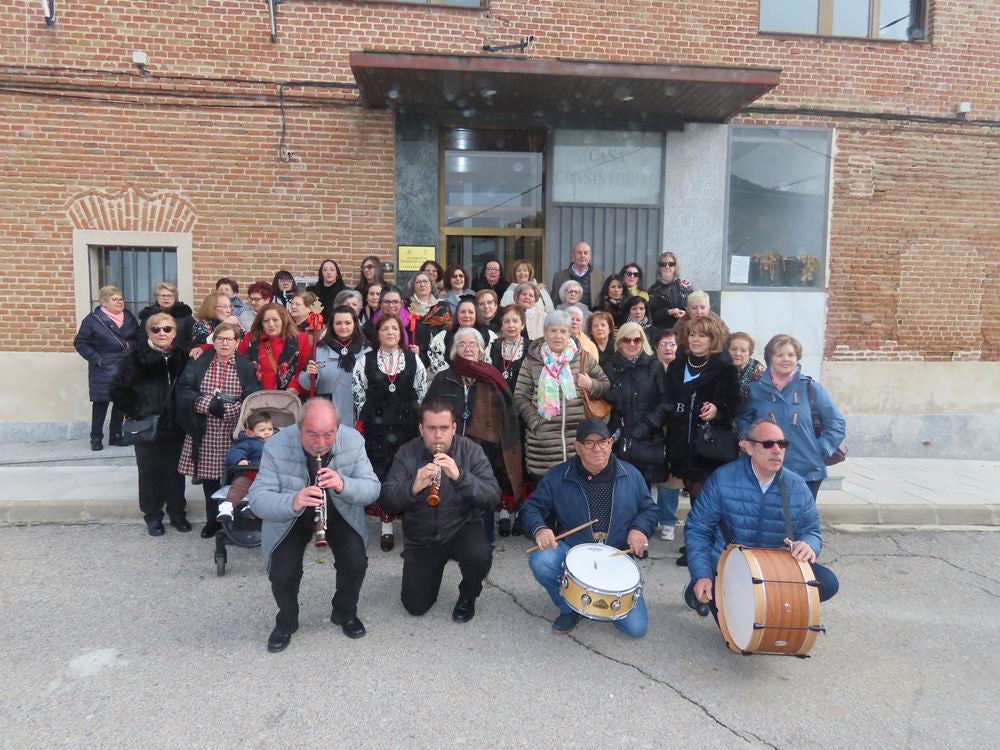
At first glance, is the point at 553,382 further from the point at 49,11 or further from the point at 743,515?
the point at 49,11

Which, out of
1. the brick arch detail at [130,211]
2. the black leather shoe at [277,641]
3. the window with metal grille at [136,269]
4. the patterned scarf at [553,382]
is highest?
the brick arch detail at [130,211]

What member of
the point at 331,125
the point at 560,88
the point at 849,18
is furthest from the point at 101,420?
the point at 849,18

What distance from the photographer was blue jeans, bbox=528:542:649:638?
12.9 ft

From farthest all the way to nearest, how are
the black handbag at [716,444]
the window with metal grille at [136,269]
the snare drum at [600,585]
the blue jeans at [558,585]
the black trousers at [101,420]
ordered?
1. the window with metal grille at [136,269]
2. the black trousers at [101,420]
3. the black handbag at [716,444]
4. the blue jeans at [558,585]
5. the snare drum at [600,585]

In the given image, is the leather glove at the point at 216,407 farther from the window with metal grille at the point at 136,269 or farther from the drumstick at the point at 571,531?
the window with metal grille at the point at 136,269

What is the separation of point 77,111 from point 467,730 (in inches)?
341

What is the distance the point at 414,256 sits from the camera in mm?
9094

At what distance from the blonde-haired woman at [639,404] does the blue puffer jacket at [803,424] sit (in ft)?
2.56

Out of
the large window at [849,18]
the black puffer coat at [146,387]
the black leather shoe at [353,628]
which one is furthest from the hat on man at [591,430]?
the large window at [849,18]

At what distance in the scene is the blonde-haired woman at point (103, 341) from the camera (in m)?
7.71

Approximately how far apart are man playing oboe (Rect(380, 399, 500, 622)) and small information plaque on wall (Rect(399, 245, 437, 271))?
5084 mm

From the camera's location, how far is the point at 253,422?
5.05 m

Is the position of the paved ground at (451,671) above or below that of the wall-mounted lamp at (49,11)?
below

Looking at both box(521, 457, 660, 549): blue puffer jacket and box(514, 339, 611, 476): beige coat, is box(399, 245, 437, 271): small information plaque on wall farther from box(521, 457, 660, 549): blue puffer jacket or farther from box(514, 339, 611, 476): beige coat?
box(521, 457, 660, 549): blue puffer jacket
